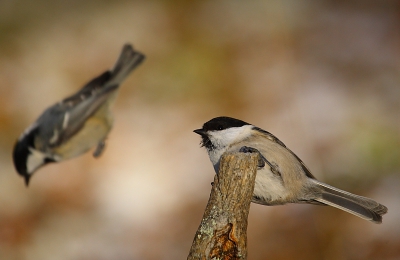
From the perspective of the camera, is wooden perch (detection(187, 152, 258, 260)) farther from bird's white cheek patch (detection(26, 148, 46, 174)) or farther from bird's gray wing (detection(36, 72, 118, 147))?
bird's white cheek patch (detection(26, 148, 46, 174))

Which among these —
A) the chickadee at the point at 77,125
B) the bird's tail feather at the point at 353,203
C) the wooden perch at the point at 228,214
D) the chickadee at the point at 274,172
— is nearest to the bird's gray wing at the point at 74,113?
the chickadee at the point at 77,125

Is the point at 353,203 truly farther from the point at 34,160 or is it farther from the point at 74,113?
the point at 34,160

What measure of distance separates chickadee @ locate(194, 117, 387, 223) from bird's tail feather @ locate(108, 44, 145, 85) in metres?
0.42

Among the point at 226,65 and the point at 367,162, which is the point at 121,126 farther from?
the point at 367,162

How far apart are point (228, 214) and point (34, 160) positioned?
1.14m

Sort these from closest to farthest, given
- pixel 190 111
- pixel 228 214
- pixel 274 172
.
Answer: pixel 228 214, pixel 274 172, pixel 190 111

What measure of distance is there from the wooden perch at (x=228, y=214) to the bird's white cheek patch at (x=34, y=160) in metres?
1.05

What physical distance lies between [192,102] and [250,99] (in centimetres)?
39

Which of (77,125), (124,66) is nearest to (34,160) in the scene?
(77,125)

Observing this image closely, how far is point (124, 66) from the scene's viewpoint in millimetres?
1786

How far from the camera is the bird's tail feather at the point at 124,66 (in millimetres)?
1783

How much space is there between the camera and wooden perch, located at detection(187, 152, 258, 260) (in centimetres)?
112

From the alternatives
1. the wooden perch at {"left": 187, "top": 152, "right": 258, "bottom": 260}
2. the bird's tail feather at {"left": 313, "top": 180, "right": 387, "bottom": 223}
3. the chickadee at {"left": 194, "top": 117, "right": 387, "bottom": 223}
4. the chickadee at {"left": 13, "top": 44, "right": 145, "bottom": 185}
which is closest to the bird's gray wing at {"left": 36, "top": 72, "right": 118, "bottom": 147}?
the chickadee at {"left": 13, "top": 44, "right": 145, "bottom": 185}

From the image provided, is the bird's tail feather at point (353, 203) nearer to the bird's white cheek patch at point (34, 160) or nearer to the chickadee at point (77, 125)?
the chickadee at point (77, 125)
